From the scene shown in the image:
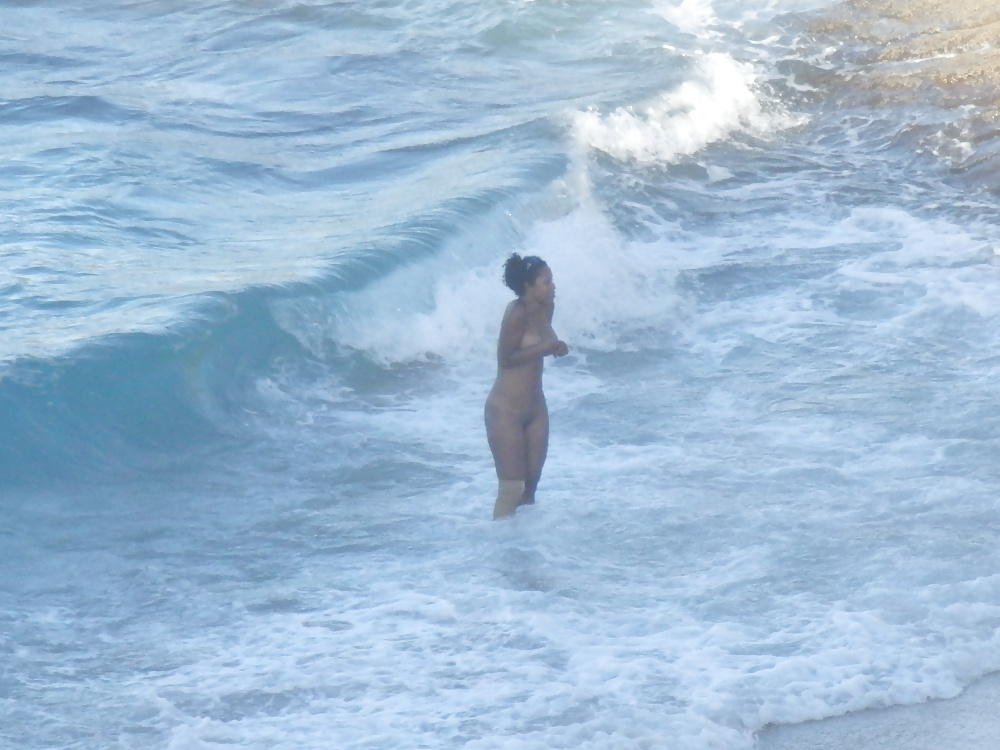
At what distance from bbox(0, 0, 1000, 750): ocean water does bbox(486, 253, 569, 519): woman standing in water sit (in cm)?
30

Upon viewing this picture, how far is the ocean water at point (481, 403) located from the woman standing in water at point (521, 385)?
0.30 metres

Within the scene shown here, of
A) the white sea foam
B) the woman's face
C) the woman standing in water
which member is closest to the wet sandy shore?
the woman standing in water

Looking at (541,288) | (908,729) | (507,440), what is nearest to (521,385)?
(507,440)

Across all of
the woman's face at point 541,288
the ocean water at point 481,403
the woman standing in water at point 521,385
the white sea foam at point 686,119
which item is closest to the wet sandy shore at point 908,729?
the ocean water at point 481,403

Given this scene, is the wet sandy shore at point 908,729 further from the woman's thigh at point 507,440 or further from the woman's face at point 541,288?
the woman's face at point 541,288

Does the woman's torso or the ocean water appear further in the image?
the woman's torso

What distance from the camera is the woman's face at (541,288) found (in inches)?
269

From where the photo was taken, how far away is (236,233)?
11656 millimetres

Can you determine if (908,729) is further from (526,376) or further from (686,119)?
(686,119)

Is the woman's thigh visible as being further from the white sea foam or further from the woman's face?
the white sea foam

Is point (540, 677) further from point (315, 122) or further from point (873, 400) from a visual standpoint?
point (315, 122)

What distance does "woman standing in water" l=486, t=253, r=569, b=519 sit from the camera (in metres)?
6.84

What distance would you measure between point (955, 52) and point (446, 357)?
981 centimetres

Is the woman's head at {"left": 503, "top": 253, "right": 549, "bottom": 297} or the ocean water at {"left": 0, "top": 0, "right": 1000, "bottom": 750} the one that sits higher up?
the woman's head at {"left": 503, "top": 253, "right": 549, "bottom": 297}
